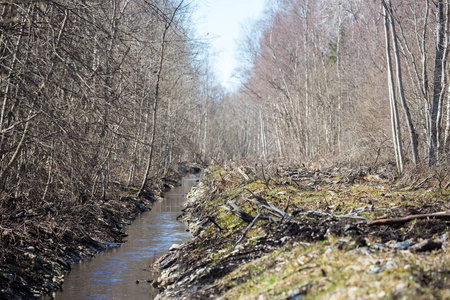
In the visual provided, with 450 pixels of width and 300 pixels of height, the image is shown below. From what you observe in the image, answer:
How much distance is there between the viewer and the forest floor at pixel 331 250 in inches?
147

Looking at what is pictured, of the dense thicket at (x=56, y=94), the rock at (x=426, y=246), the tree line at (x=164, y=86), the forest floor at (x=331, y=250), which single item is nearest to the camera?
the forest floor at (x=331, y=250)

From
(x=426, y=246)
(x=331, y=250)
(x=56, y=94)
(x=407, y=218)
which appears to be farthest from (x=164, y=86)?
(x=426, y=246)

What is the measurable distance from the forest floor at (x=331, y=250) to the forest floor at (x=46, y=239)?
1922 millimetres

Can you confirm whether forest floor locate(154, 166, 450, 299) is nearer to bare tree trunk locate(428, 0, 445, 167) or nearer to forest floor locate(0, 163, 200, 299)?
forest floor locate(0, 163, 200, 299)

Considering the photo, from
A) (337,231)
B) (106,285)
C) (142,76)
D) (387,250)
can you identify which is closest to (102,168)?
(106,285)

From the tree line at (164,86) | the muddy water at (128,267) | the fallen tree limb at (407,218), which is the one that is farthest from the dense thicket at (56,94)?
the fallen tree limb at (407,218)

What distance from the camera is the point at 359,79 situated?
77.7 ft

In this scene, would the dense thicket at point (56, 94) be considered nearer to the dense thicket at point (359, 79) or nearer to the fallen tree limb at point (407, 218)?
the fallen tree limb at point (407, 218)

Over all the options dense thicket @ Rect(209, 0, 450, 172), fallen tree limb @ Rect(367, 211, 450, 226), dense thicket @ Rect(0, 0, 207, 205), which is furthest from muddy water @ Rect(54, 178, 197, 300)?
dense thicket @ Rect(209, 0, 450, 172)

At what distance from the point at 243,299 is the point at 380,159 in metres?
12.1

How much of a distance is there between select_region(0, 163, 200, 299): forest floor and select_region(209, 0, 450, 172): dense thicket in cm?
769

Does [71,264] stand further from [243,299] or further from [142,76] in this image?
[142,76]

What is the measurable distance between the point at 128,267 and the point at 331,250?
510 cm

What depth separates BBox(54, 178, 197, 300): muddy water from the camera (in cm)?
720
